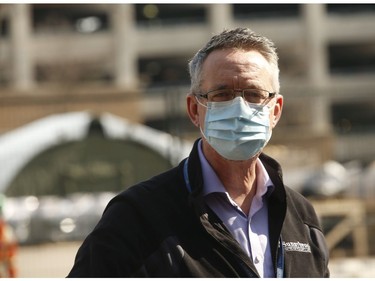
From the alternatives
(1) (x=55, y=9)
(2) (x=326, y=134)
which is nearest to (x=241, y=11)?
(1) (x=55, y=9)

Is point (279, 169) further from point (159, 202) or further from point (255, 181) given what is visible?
point (159, 202)

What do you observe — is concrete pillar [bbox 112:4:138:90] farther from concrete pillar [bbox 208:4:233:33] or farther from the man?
the man

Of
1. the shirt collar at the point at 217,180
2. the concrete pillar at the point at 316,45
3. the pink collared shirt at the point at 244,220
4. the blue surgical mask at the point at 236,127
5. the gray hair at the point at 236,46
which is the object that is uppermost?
the gray hair at the point at 236,46

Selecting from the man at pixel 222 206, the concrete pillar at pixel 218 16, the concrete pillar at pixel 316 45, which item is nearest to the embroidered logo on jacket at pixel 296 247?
the man at pixel 222 206

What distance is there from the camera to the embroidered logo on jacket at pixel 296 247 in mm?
3166

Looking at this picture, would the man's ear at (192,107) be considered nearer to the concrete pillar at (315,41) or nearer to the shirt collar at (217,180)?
the shirt collar at (217,180)

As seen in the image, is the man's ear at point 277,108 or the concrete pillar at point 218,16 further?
the concrete pillar at point 218,16

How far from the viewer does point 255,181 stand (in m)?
3.28

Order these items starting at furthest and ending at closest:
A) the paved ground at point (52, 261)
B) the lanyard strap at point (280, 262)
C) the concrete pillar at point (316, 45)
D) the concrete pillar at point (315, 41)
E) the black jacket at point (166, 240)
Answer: the concrete pillar at point (315, 41) < the concrete pillar at point (316, 45) < the paved ground at point (52, 261) < the lanyard strap at point (280, 262) < the black jacket at point (166, 240)

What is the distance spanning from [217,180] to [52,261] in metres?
10.3

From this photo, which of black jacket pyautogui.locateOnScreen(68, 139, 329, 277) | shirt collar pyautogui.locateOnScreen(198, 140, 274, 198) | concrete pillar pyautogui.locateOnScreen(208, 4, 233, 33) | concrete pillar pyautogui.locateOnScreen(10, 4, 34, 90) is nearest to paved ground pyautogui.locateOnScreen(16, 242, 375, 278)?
shirt collar pyautogui.locateOnScreen(198, 140, 274, 198)

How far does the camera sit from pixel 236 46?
3.13m

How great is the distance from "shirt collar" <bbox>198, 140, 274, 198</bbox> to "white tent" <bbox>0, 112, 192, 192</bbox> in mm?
11013

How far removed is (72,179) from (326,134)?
5263mm
